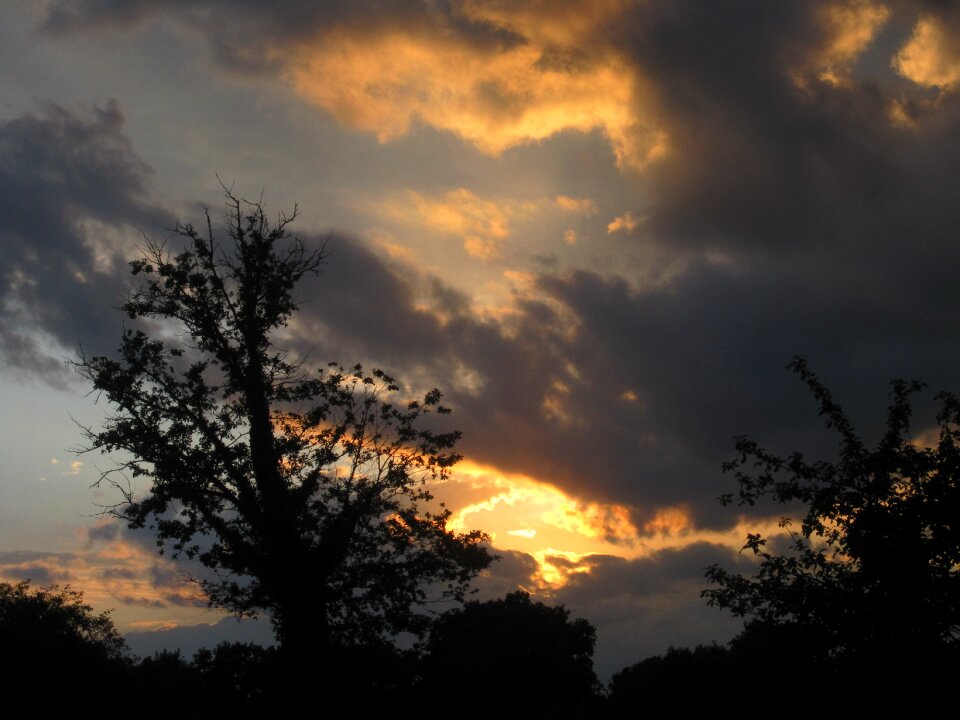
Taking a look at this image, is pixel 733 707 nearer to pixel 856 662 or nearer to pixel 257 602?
pixel 257 602

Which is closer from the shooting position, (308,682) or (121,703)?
(308,682)

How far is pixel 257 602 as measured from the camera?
89.5 feet

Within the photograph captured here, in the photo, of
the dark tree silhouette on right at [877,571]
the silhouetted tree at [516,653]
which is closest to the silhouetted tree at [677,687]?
the silhouetted tree at [516,653]

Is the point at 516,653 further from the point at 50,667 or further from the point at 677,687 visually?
the point at 50,667

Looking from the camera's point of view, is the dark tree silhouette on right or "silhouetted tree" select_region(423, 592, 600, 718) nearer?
the dark tree silhouette on right

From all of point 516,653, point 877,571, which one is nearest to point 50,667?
point 877,571

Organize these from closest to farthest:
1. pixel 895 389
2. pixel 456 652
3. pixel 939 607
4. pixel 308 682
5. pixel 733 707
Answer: pixel 939 607 < pixel 895 389 < pixel 308 682 < pixel 733 707 < pixel 456 652

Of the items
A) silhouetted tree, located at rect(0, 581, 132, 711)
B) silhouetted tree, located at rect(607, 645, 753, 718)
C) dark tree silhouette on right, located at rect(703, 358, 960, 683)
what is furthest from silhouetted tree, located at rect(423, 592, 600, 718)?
dark tree silhouette on right, located at rect(703, 358, 960, 683)

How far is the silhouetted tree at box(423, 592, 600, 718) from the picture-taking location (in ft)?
165

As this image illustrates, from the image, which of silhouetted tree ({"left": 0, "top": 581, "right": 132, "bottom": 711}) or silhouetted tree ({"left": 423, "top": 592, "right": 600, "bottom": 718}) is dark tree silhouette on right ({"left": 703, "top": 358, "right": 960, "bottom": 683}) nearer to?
silhouetted tree ({"left": 0, "top": 581, "right": 132, "bottom": 711})

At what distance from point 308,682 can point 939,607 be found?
19499 mm

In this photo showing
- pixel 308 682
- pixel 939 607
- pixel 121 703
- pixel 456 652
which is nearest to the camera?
pixel 939 607

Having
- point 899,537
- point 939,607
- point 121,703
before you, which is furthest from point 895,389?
point 121,703

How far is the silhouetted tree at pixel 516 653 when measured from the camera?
50.2 metres
